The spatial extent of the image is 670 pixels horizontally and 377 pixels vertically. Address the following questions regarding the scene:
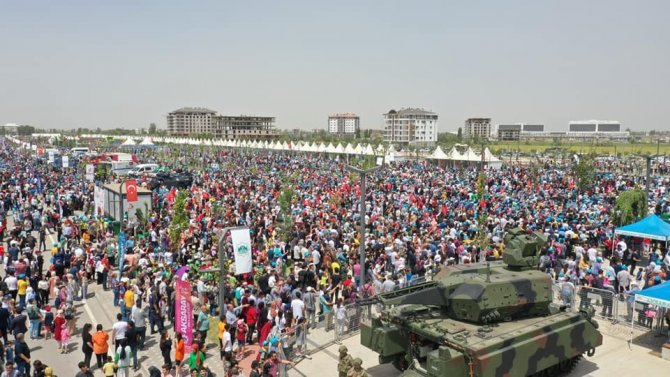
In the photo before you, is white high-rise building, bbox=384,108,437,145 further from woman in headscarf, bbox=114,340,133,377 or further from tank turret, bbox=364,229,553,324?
woman in headscarf, bbox=114,340,133,377

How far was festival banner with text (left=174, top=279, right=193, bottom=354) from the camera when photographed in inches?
523

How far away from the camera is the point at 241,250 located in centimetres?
1504

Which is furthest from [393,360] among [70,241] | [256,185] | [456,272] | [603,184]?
[603,184]

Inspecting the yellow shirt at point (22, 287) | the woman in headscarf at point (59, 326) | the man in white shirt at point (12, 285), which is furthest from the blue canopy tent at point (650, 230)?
the man in white shirt at point (12, 285)

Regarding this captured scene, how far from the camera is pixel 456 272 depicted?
42.5 feet

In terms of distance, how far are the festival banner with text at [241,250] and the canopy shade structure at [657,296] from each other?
34.7 feet

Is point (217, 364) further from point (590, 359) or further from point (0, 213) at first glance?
point (0, 213)

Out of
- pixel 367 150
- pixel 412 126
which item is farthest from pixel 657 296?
pixel 412 126

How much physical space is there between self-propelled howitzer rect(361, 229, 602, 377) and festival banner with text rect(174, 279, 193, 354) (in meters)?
4.26

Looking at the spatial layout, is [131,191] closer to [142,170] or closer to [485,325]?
[485,325]

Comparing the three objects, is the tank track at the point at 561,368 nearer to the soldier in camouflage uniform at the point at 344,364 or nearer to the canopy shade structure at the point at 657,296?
the canopy shade structure at the point at 657,296

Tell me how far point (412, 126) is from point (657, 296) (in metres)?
159

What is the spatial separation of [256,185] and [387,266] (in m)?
22.7

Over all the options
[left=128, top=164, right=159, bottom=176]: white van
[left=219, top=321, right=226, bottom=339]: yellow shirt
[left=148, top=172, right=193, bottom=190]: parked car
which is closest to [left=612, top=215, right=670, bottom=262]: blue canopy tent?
[left=219, top=321, right=226, bottom=339]: yellow shirt
